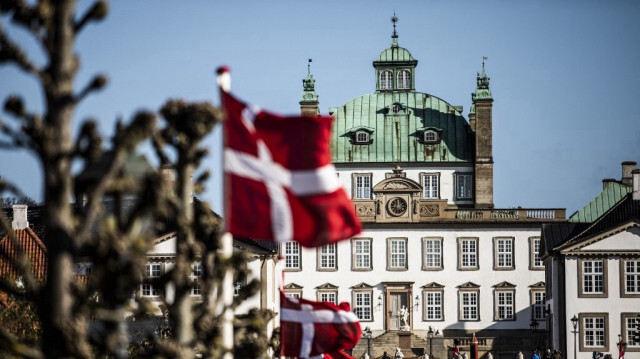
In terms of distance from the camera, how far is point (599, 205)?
94.8m

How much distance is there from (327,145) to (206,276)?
11.1 feet

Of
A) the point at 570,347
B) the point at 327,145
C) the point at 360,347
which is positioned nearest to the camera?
the point at 327,145

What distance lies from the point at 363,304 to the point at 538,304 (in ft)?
40.7

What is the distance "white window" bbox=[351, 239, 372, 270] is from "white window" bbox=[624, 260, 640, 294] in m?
22.9

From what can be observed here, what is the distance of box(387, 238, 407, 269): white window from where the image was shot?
336 feet

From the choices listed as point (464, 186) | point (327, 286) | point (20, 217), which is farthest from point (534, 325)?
point (20, 217)

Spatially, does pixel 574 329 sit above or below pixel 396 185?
below

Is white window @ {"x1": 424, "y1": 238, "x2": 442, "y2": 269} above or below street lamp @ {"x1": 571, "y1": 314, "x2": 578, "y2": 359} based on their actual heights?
above

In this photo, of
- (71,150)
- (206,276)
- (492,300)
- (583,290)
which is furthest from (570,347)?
(71,150)

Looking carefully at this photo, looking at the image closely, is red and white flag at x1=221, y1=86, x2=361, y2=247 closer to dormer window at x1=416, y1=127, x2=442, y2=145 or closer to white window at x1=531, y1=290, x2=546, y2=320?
white window at x1=531, y1=290, x2=546, y2=320

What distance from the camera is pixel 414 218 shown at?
103 metres

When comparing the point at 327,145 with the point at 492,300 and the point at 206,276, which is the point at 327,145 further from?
the point at 492,300

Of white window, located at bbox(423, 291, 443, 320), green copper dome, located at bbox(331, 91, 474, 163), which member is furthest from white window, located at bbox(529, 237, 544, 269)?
green copper dome, located at bbox(331, 91, 474, 163)

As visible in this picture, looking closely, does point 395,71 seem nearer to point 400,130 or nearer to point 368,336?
point 400,130
